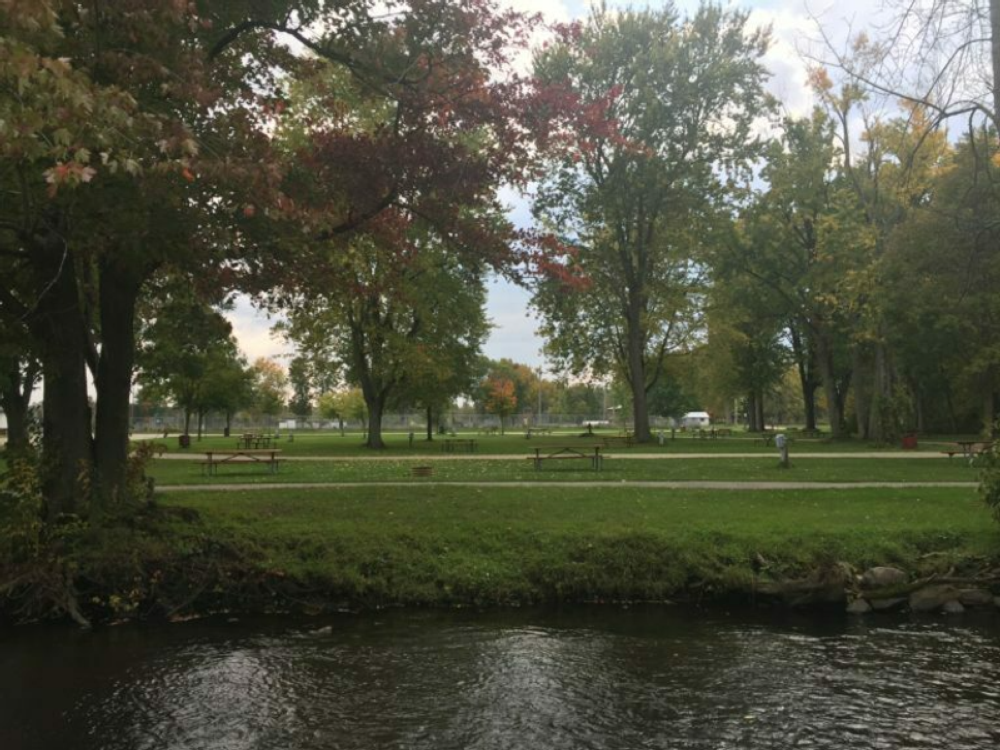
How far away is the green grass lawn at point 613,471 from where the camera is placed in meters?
18.4

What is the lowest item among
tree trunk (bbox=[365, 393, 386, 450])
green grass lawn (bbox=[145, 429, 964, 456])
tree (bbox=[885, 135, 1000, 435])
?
green grass lawn (bbox=[145, 429, 964, 456])

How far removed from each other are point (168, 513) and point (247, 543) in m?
1.77

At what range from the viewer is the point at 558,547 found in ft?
36.8

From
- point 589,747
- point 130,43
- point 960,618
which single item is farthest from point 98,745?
point 960,618

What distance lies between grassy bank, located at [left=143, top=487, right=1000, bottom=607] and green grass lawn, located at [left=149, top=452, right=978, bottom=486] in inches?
203

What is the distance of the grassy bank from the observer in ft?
34.3

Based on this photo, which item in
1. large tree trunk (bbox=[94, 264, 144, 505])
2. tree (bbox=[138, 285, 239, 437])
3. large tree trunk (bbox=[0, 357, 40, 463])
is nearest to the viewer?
large tree trunk (bbox=[94, 264, 144, 505])

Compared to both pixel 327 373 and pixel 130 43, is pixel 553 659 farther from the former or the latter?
pixel 327 373

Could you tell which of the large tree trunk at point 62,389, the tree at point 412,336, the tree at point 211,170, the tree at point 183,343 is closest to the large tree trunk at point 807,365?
the tree at point 412,336

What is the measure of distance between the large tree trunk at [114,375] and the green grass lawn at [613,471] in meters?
5.96

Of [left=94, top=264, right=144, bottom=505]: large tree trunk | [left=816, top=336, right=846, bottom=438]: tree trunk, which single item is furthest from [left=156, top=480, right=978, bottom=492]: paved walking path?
[left=816, top=336, right=846, bottom=438]: tree trunk

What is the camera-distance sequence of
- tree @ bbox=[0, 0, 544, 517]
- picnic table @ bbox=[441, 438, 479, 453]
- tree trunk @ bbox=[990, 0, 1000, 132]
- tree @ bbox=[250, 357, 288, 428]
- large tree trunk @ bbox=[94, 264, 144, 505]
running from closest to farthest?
tree @ bbox=[0, 0, 544, 517] → tree trunk @ bbox=[990, 0, 1000, 132] → large tree trunk @ bbox=[94, 264, 144, 505] → picnic table @ bbox=[441, 438, 479, 453] → tree @ bbox=[250, 357, 288, 428]

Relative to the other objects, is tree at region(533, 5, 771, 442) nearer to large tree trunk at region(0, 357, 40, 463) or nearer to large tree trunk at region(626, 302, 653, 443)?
large tree trunk at region(626, 302, 653, 443)

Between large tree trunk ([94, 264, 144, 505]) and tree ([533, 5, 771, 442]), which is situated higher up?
tree ([533, 5, 771, 442])
